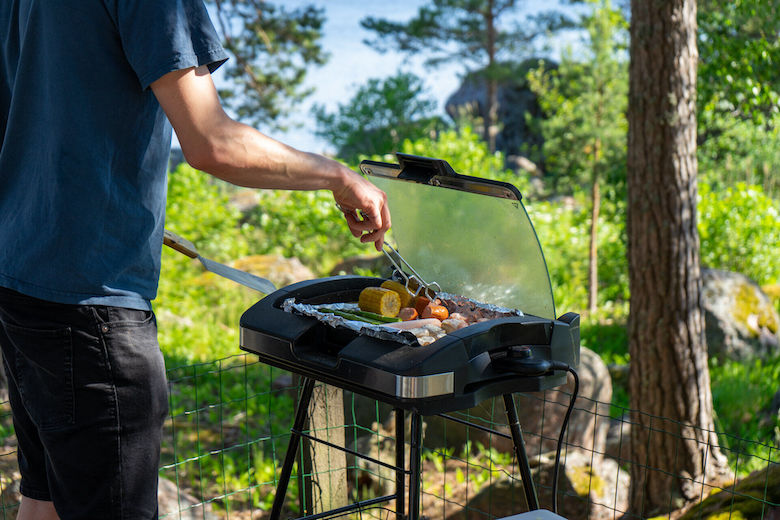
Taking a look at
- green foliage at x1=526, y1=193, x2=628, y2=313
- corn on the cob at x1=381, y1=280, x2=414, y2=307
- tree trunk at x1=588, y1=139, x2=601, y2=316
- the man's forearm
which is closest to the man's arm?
the man's forearm

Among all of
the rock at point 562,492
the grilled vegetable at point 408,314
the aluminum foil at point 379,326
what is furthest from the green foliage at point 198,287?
the grilled vegetable at point 408,314

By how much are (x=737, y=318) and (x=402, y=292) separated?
16.2 ft

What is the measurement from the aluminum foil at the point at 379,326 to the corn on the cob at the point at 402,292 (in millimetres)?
103

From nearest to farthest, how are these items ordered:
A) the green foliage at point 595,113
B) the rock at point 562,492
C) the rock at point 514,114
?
the rock at point 562,492 < the green foliage at point 595,113 < the rock at point 514,114

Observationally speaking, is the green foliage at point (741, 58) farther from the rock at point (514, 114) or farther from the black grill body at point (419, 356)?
the rock at point (514, 114)

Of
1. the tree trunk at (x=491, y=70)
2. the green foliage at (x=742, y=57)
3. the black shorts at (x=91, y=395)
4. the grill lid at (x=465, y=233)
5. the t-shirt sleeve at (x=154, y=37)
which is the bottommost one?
the black shorts at (x=91, y=395)

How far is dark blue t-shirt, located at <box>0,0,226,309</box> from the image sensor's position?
4.50ft

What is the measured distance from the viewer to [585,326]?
713 centimetres

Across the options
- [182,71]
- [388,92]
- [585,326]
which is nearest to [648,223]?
[182,71]

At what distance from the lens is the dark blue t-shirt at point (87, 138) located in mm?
1371

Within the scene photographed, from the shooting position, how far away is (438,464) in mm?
4270

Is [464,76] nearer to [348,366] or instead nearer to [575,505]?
[575,505]

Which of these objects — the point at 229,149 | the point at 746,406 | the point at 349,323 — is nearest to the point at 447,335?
the point at 349,323

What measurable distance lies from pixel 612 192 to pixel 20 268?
6.97 metres
